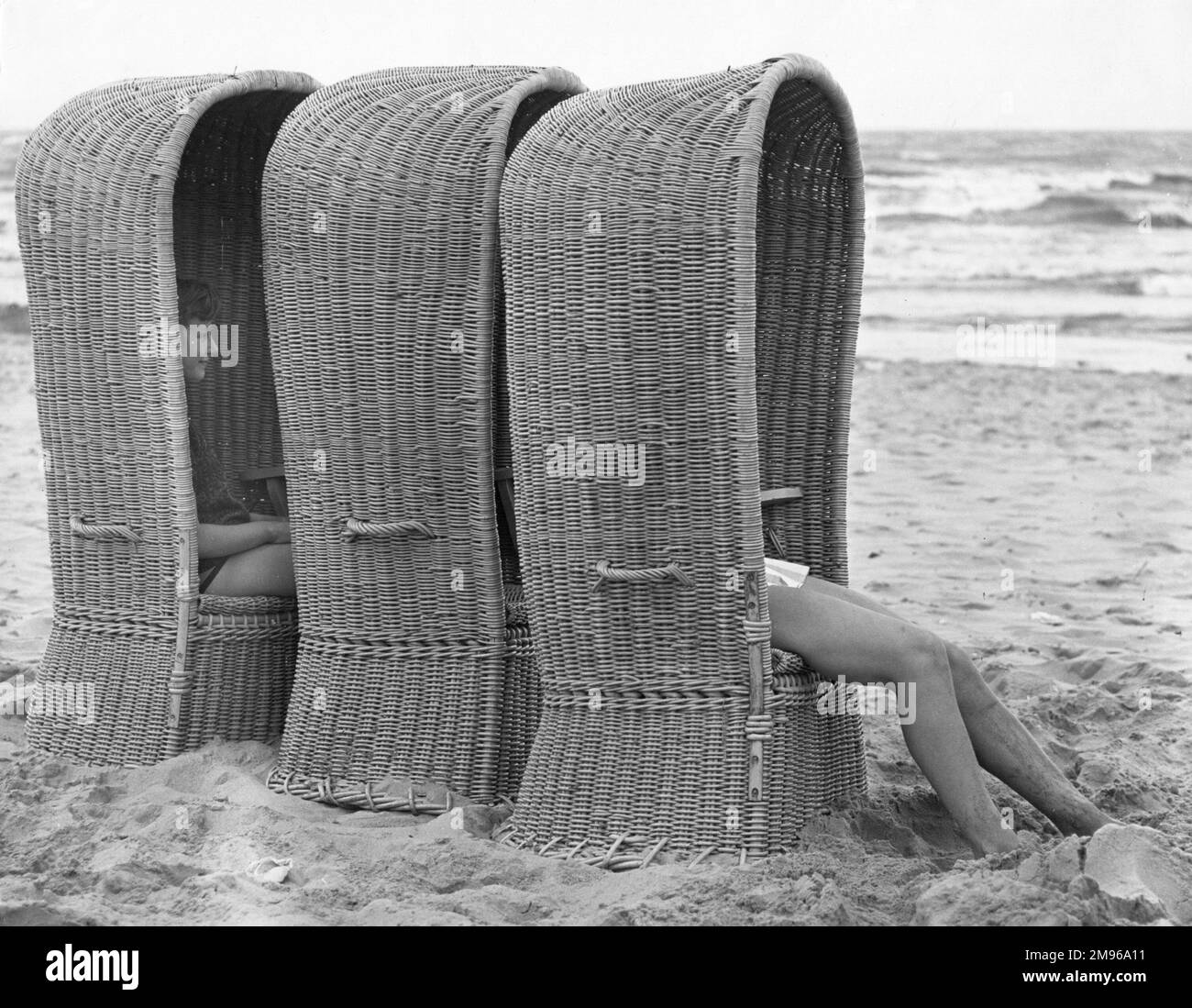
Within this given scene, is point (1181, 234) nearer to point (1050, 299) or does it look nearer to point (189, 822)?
point (1050, 299)

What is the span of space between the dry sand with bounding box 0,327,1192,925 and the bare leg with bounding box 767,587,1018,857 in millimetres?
145

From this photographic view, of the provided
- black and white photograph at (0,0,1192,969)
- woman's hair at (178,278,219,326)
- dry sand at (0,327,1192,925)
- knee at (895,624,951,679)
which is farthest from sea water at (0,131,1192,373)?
knee at (895,624,951,679)

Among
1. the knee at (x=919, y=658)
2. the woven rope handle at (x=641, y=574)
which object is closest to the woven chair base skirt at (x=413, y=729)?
the woven rope handle at (x=641, y=574)

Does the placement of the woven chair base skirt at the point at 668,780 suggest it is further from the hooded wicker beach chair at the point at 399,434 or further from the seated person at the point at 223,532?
the seated person at the point at 223,532

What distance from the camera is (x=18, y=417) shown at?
8.72 metres

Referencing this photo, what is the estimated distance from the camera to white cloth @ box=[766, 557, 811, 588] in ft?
10.4

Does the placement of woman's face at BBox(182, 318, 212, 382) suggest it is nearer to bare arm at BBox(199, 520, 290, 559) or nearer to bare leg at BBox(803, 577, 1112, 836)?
bare arm at BBox(199, 520, 290, 559)

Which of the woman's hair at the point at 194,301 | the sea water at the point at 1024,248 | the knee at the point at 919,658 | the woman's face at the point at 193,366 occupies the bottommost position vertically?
the sea water at the point at 1024,248

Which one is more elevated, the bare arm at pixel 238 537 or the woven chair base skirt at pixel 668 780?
the bare arm at pixel 238 537

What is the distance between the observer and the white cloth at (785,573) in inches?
125

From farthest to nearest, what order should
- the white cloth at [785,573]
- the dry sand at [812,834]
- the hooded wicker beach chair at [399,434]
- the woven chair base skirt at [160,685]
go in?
the woven chair base skirt at [160,685] → the hooded wicker beach chair at [399,434] → the white cloth at [785,573] → the dry sand at [812,834]

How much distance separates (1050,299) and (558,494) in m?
9.60
